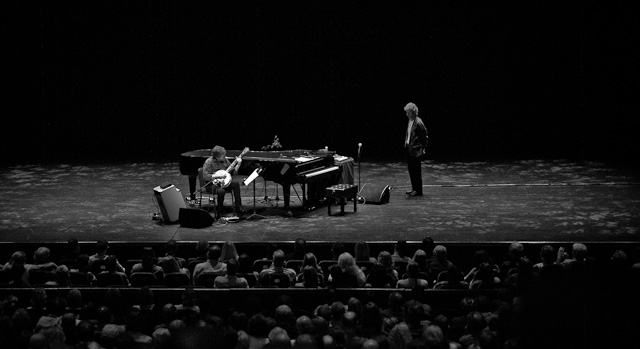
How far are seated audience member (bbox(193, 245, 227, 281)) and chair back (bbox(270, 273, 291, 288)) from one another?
62 cm

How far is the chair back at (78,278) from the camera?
8.72m

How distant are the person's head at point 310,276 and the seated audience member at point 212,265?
100 cm

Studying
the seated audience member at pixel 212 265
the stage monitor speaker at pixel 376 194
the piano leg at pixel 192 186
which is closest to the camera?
the seated audience member at pixel 212 265

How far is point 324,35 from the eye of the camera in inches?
762

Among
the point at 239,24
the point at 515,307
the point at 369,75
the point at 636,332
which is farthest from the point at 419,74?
the point at 636,332

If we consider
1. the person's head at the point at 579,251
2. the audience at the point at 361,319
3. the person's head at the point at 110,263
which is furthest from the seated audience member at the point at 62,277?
the person's head at the point at 579,251

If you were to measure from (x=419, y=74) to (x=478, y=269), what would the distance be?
38.9 feet

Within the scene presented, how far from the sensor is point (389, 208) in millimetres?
13344

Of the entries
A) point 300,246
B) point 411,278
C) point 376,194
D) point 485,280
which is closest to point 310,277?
point 411,278

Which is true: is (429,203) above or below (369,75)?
below

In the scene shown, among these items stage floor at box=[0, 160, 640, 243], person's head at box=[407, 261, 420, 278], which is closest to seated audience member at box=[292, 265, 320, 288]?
person's head at box=[407, 261, 420, 278]

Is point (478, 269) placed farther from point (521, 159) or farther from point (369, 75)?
point (369, 75)

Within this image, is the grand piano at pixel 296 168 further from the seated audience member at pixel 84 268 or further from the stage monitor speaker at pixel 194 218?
the seated audience member at pixel 84 268

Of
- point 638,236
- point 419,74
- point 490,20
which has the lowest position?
point 638,236
